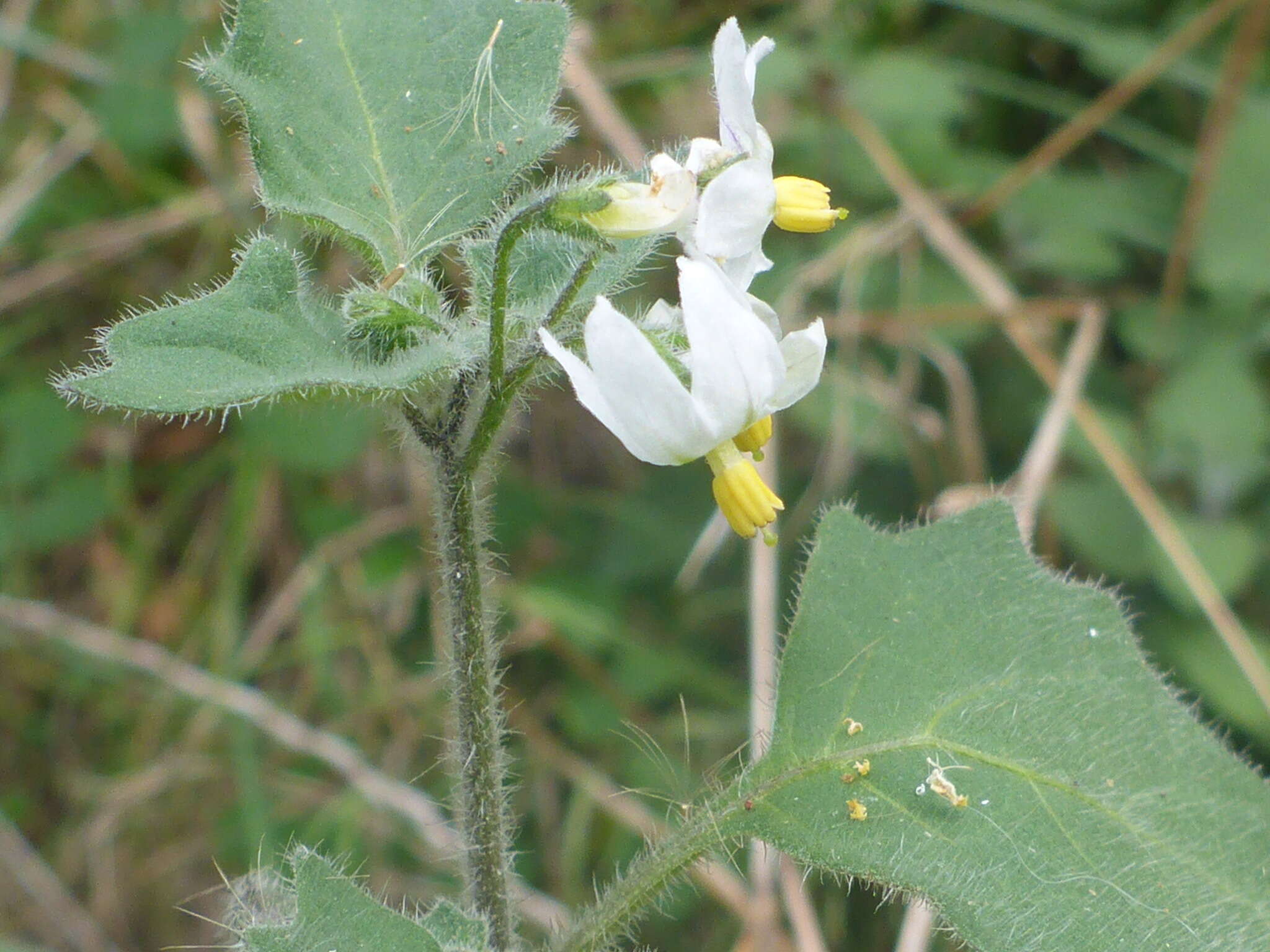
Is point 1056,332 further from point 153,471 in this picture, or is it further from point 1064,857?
point 153,471

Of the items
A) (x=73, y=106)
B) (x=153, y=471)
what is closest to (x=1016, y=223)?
(x=153, y=471)

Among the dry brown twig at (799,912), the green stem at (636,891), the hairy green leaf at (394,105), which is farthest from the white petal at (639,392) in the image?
the dry brown twig at (799,912)

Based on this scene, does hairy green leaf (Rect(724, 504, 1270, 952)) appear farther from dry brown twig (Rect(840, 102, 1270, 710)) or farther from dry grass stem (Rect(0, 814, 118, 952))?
dry grass stem (Rect(0, 814, 118, 952))

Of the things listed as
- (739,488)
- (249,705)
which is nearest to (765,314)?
(739,488)

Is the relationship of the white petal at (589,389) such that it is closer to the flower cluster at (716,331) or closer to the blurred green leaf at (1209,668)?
the flower cluster at (716,331)

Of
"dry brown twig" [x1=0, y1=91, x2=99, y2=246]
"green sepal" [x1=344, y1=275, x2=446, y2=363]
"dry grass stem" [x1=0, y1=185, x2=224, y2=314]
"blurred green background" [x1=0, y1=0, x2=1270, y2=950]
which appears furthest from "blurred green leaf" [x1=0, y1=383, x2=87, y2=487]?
"green sepal" [x1=344, y1=275, x2=446, y2=363]
